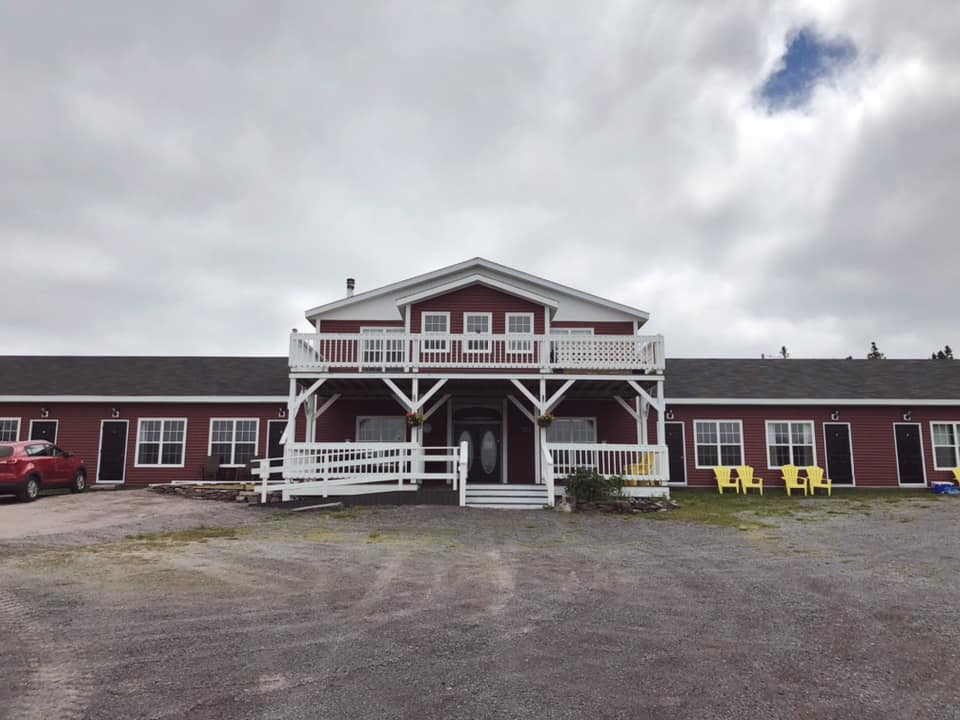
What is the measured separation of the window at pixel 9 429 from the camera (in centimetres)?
2056

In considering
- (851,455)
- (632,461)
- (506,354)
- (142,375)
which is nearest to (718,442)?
(851,455)

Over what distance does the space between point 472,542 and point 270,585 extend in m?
3.82

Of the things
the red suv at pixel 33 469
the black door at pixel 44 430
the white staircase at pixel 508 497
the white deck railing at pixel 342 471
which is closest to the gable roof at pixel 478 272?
the white deck railing at pixel 342 471

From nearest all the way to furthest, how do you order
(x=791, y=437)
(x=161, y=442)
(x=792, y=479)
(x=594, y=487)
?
(x=594, y=487) < (x=792, y=479) < (x=161, y=442) < (x=791, y=437)

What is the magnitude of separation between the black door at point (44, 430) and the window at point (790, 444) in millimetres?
23472

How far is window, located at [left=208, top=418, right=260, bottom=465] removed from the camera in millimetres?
20562

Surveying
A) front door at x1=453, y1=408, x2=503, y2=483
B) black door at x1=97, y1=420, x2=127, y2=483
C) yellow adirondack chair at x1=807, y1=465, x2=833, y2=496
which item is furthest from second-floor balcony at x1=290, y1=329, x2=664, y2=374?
black door at x1=97, y1=420, x2=127, y2=483

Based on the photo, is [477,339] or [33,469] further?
[477,339]

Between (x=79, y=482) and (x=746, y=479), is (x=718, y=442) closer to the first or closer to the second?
Result: (x=746, y=479)

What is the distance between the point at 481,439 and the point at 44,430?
1435 centimetres

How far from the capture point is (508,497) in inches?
604

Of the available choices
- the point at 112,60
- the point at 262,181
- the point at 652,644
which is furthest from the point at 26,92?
the point at 652,644

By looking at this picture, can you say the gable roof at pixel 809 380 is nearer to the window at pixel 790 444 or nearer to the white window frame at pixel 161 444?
the window at pixel 790 444

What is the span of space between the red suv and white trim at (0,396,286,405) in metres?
2.63
